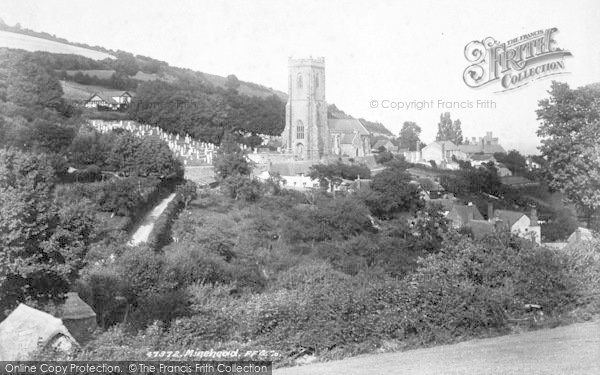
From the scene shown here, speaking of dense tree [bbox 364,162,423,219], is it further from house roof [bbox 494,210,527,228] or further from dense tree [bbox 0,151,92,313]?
dense tree [bbox 0,151,92,313]

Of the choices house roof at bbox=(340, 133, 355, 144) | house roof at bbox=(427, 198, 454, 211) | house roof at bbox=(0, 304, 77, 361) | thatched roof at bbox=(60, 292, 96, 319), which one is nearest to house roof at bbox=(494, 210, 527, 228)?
house roof at bbox=(427, 198, 454, 211)

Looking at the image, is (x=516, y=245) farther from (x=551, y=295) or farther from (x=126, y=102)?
(x=126, y=102)

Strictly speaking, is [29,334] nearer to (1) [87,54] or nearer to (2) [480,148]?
(2) [480,148]

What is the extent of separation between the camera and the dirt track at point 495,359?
925 cm

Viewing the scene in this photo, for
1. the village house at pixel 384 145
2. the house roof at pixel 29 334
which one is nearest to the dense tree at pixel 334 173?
the village house at pixel 384 145

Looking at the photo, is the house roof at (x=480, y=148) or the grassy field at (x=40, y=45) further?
the house roof at (x=480, y=148)

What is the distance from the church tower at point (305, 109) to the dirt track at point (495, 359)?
181ft

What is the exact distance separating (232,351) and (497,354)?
373 centimetres

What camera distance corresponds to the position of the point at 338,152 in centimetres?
7225

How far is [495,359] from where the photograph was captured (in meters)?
9.79

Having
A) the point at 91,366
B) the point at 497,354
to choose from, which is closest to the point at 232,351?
the point at 91,366

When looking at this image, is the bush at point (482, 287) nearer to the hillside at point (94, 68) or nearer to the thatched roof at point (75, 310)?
the thatched roof at point (75, 310)

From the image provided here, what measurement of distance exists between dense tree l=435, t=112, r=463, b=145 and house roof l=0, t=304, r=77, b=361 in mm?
71525

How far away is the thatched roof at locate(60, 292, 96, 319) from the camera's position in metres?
11.8
